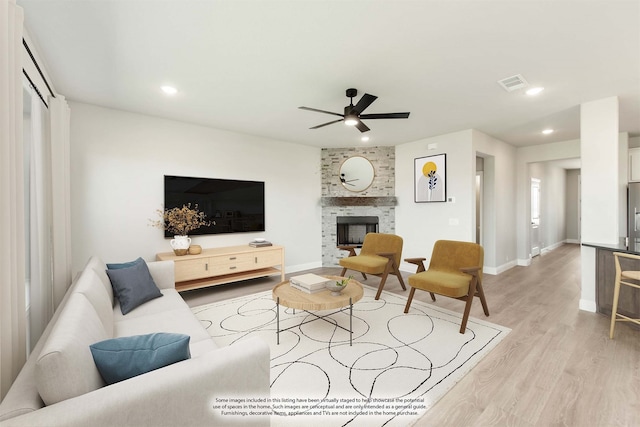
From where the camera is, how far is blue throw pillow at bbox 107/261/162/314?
241 cm

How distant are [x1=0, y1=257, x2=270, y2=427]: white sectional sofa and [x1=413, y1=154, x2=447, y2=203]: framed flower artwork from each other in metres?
4.39

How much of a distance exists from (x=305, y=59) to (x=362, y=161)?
11.4 feet

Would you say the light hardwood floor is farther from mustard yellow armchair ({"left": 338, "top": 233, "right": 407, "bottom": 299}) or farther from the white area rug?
mustard yellow armchair ({"left": 338, "top": 233, "right": 407, "bottom": 299})

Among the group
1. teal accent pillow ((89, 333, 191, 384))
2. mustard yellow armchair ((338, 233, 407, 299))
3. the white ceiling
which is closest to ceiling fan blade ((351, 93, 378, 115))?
the white ceiling

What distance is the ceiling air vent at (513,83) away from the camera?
2705 mm

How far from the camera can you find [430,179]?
197 inches

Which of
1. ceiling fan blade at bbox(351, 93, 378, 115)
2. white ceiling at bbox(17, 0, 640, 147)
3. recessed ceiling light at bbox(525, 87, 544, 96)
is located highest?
white ceiling at bbox(17, 0, 640, 147)

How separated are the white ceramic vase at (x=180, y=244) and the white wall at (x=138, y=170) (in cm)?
31

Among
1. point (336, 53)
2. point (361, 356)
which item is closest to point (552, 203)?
point (361, 356)

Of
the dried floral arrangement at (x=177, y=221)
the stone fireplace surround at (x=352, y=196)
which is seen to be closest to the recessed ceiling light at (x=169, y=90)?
the dried floral arrangement at (x=177, y=221)

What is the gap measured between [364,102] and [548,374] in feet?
8.93

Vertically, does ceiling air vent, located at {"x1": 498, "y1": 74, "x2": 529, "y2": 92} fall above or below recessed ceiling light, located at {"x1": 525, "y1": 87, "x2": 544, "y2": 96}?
below

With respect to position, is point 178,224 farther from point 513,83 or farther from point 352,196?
point 513,83

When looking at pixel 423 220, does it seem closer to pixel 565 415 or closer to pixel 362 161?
pixel 362 161
